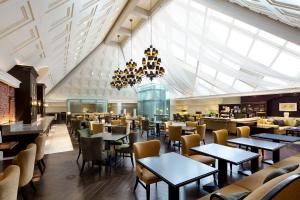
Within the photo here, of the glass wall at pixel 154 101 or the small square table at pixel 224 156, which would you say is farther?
the glass wall at pixel 154 101

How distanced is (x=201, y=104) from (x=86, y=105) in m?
12.6

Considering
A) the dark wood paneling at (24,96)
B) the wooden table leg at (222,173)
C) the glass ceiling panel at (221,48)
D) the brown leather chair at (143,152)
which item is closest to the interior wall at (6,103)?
the dark wood paneling at (24,96)

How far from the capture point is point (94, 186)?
3541 millimetres

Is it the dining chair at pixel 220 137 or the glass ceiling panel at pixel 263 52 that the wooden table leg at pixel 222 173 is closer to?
the dining chair at pixel 220 137

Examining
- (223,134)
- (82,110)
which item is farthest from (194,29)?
(82,110)

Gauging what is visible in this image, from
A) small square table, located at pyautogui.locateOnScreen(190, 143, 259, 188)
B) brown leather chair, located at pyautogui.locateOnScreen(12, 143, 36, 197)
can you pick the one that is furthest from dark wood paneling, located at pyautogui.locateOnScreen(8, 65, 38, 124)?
small square table, located at pyautogui.locateOnScreen(190, 143, 259, 188)

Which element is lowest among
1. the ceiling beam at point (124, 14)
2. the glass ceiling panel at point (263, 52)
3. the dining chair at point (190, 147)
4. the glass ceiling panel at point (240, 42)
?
the dining chair at point (190, 147)

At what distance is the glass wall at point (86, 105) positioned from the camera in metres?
18.0

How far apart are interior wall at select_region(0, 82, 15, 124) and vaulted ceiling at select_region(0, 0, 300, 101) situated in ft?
2.31

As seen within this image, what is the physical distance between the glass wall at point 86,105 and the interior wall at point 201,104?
8060 millimetres

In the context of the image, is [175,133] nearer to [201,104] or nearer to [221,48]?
[221,48]

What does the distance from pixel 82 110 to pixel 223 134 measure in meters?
17.2

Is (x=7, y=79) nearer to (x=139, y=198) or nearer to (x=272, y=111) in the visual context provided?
(x=139, y=198)

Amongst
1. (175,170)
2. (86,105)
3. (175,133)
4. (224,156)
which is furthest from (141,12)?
(86,105)
